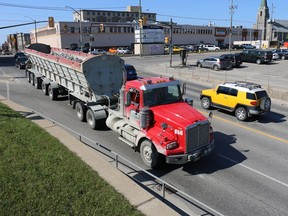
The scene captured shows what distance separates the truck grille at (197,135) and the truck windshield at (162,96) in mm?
1712

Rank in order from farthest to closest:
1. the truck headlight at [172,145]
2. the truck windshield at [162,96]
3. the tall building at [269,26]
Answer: the tall building at [269,26]
the truck windshield at [162,96]
the truck headlight at [172,145]

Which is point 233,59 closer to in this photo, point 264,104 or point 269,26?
point 264,104

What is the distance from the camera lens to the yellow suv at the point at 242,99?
15.5 metres

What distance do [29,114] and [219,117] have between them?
1042 centimetres

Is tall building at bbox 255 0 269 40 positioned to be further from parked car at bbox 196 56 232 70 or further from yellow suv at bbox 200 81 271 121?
yellow suv at bbox 200 81 271 121

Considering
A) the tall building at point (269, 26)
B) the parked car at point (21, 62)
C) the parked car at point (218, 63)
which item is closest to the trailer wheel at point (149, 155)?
the parked car at point (218, 63)

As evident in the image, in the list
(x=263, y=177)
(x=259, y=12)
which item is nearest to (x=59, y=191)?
(x=263, y=177)

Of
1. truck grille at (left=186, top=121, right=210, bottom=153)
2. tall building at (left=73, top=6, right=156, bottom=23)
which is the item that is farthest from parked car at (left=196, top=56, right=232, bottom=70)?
tall building at (left=73, top=6, right=156, bottom=23)

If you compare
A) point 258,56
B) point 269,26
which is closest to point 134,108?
point 258,56

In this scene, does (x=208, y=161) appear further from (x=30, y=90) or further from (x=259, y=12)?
(x=259, y=12)

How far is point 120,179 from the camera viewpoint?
7691 mm

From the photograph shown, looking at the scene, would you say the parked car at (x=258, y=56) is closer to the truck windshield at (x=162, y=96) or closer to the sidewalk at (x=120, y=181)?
the truck windshield at (x=162, y=96)

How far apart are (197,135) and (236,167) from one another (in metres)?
2.09

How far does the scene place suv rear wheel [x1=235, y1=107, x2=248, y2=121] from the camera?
621 inches
